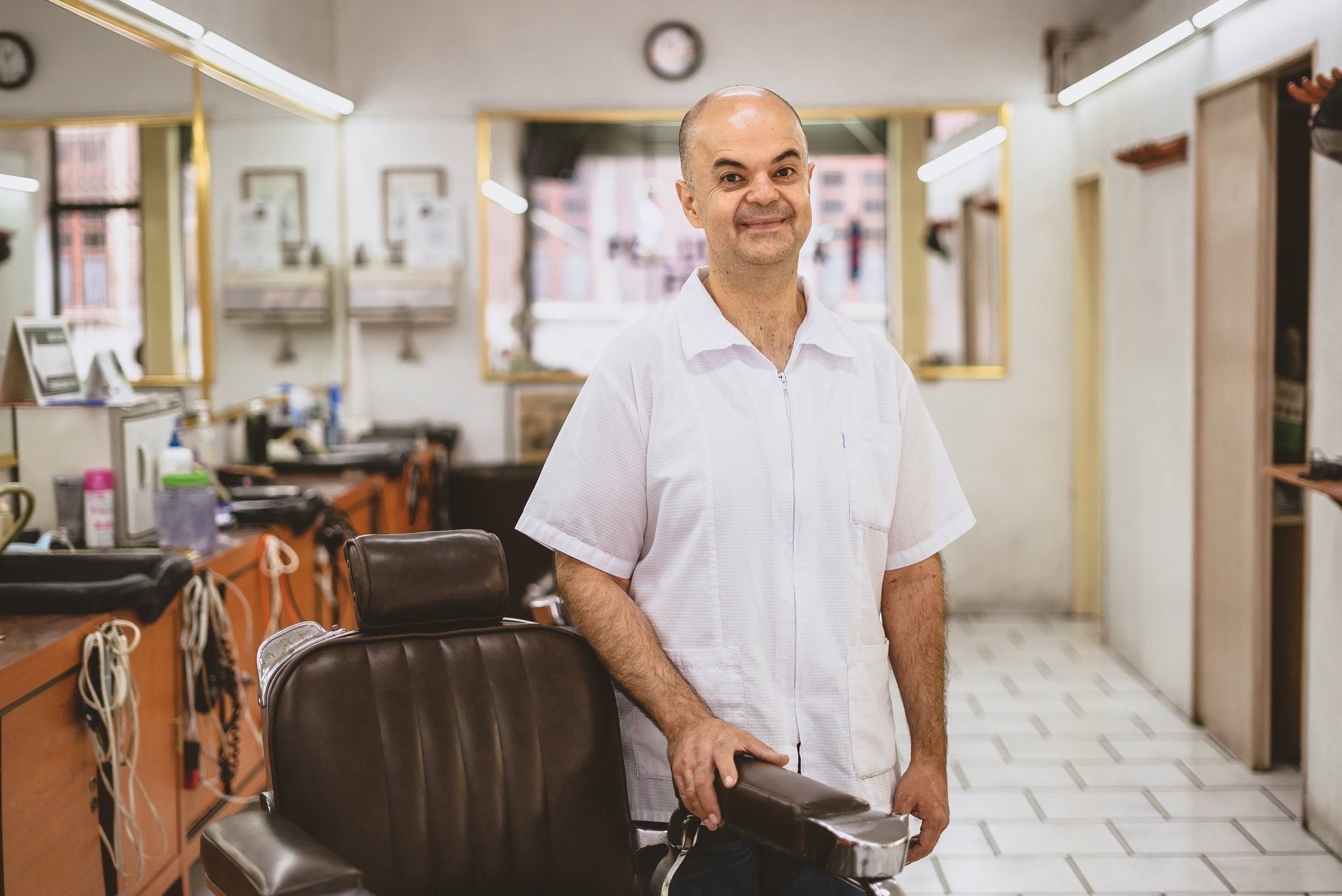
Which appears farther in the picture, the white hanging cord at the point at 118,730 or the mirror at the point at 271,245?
the mirror at the point at 271,245

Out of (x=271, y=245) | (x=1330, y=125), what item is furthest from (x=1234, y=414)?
(x=271, y=245)

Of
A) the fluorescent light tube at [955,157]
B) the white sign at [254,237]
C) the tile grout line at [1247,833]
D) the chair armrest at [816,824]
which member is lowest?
the tile grout line at [1247,833]

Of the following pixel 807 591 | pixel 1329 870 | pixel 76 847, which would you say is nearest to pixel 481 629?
pixel 807 591

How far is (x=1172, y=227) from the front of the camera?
15.7 feet

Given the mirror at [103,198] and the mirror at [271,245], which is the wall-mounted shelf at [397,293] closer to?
the mirror at [271,245]

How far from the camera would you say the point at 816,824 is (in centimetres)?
149

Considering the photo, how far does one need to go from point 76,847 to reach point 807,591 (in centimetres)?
165

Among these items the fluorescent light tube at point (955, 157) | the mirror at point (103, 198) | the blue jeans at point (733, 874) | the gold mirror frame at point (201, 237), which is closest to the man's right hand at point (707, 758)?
the blue jeans at point (733, 874)

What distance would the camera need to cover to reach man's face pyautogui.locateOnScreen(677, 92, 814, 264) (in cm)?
179

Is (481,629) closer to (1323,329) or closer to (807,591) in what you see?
(807,591)

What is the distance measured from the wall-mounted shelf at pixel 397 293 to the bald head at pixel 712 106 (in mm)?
4399

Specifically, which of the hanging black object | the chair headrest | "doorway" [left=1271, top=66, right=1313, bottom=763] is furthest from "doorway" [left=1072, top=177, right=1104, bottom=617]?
the chair headrest

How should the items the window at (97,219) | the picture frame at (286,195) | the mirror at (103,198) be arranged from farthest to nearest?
the picture frame at (286,195) < the window at (97,219) < the mirror at (103,198)

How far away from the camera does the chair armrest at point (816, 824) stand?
1468 mm
